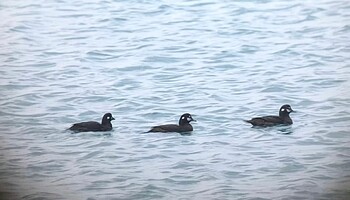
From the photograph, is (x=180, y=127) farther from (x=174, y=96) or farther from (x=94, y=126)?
(x=174, y=96)

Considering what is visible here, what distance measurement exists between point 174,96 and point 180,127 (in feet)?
6.78

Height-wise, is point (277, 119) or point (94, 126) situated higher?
point (94, 126)

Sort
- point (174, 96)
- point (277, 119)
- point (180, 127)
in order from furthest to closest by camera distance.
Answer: point (174, 96)
point (277, 119)
point (180, 127)

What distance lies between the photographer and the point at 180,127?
13789mm

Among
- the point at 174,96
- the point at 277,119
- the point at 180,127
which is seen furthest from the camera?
the point at 174,96

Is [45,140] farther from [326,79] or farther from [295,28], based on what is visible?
[295,28]

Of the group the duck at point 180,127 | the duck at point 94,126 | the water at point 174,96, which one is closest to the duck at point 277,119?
the water at point 174,96

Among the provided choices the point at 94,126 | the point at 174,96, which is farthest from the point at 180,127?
the point at 174,96

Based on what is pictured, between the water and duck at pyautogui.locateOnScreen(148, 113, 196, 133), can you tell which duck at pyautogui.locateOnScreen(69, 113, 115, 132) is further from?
duck at pyautogui.locateOnScreen(148, 113, 196, 133)

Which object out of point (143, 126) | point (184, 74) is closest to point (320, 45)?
point (184, 74)

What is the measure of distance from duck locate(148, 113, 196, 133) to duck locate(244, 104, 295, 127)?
0.77m

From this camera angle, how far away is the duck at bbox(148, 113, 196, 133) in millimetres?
13758

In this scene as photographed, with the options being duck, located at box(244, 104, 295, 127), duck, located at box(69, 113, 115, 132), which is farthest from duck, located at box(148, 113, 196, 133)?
duck, located at box(244, 104, 295, 127)

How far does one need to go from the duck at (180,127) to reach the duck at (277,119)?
77cm
